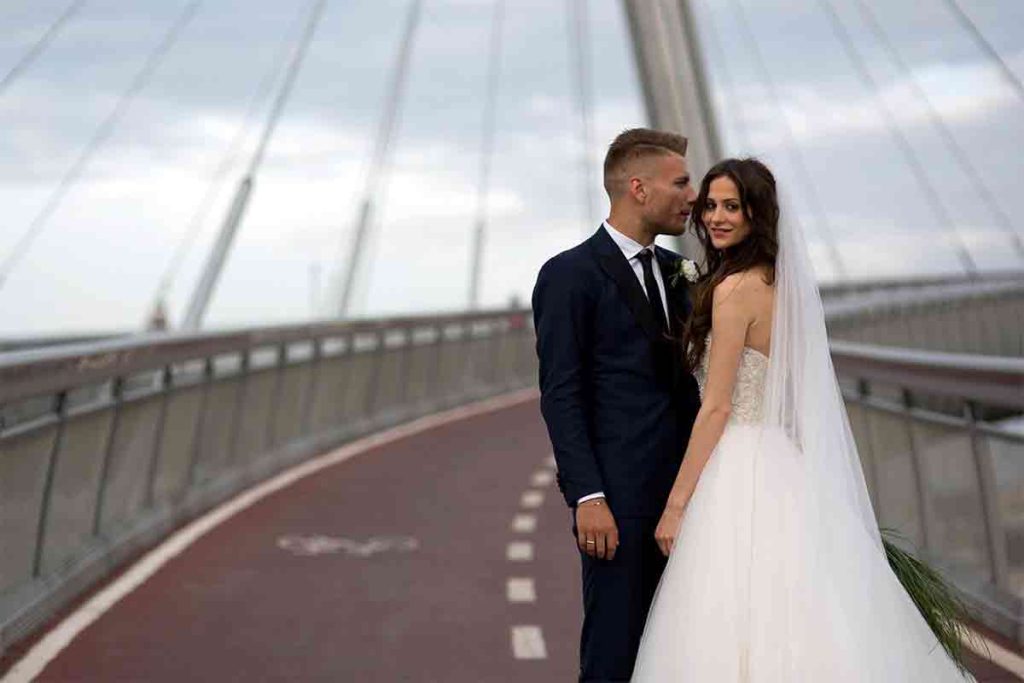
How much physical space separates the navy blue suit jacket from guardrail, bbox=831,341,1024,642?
3.47 meters

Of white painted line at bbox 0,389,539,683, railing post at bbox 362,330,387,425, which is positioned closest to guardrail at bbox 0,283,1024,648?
white painted line at bbox 0,389,539,683

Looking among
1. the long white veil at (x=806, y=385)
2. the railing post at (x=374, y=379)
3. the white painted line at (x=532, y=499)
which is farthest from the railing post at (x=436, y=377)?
the long white veil at (x=806, y=385)

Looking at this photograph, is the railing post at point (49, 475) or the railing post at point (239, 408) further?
the railing post at point (239, 408)

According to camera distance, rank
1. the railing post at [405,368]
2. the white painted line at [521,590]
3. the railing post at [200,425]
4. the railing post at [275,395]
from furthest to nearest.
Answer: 1. the railing post at [405,368]
2. the railing post at [275,395]
3. the railing post at [200,425]
4. the white painted line at [521,590]

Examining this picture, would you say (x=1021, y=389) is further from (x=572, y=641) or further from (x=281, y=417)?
(x=281, y=417)

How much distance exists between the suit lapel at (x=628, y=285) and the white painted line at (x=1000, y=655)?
3.30 m

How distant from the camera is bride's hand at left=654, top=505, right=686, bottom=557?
18.9 ft

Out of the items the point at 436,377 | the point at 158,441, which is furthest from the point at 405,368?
the point at 158,441

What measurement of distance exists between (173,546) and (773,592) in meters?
8.45

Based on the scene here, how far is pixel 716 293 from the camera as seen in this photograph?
582 cm

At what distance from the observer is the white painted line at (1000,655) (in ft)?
28.7

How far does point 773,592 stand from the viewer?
5730 mm

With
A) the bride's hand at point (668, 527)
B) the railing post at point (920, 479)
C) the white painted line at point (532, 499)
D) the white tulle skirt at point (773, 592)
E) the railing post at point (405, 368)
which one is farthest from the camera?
the railing post at point (405, 368)

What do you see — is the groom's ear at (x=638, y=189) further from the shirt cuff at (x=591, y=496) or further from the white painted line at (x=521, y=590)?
the white painted line at (x=521, y=590)
